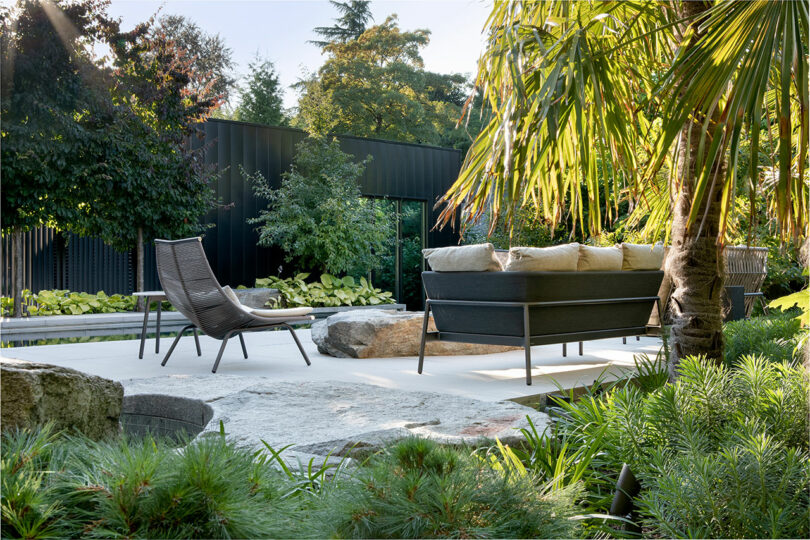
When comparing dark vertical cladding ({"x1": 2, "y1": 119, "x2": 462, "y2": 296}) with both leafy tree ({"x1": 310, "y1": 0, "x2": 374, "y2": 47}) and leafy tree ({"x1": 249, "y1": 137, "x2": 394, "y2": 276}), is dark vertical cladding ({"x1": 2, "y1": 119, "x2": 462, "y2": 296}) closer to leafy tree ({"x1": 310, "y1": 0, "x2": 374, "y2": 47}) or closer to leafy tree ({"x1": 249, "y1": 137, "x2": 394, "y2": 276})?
leafy tree ({"x1": 249, "y1": 137, "x2": 394, "y2": 276})

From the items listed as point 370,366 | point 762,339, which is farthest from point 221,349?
point 762,339

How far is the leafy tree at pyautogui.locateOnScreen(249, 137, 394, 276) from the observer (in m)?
11.9

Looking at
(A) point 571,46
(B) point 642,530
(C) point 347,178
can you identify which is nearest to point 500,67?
(A) point 571,46

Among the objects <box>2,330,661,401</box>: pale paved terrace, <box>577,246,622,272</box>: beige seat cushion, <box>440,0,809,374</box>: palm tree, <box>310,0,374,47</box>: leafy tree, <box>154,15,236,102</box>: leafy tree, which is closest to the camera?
<box>440,0,809,374</box>: palm tree

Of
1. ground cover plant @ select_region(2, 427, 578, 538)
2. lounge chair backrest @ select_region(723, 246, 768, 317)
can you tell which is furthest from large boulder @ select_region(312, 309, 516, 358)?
ground cover plant @ select_region(2, 427, 578, 538)

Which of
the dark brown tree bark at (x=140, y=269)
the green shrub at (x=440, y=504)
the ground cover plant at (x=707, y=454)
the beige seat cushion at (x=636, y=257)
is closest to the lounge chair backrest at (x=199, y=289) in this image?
the beige seat cushion at (x=636, y=257)

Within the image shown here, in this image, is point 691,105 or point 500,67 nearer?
point 691,105

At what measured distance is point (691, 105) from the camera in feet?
6.47

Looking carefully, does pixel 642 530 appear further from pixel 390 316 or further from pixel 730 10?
pixel 390 316

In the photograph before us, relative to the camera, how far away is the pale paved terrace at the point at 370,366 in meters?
4.08

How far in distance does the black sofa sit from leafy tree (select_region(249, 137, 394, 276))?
7.32 m

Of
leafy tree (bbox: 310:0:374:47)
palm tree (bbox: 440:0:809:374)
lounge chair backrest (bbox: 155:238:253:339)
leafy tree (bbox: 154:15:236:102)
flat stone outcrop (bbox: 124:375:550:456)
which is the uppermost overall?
leafy tree (bbox: 310:0:374:47)

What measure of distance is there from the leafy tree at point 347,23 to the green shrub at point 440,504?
73.7 feet

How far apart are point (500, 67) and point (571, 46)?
0.37 metres
